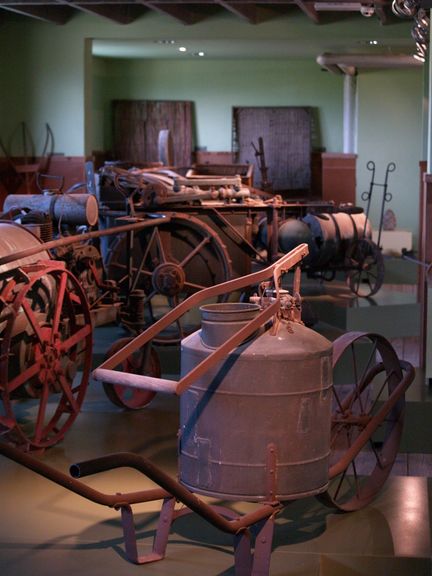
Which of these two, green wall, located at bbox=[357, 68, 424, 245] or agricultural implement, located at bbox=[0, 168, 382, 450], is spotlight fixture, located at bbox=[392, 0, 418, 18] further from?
green wall, located at bbox=[357, 68, 424, 245]

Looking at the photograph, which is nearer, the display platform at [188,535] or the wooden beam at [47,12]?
the display platform at [188,535]

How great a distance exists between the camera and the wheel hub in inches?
303

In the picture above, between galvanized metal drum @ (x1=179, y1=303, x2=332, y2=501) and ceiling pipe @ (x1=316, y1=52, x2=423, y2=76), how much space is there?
11.2 m

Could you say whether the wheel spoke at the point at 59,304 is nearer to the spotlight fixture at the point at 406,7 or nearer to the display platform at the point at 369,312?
the spotlight fixture at the point at 406,7

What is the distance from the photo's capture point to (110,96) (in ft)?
60.1

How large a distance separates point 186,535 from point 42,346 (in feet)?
5.16

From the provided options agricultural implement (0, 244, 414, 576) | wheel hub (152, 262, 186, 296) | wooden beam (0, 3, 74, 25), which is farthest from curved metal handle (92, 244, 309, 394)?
wooden beam (0, 3, 74, 25)

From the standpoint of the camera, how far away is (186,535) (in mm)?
4355

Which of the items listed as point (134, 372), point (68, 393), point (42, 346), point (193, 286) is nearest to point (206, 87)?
point (193, 286)

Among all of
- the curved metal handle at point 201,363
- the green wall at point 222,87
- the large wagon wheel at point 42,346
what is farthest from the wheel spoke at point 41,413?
the green wall at point 222,87

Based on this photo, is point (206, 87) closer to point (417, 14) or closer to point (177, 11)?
point (177, 11)

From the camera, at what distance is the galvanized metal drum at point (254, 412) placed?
152 inches

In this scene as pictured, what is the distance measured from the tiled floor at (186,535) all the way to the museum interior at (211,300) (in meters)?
0.01

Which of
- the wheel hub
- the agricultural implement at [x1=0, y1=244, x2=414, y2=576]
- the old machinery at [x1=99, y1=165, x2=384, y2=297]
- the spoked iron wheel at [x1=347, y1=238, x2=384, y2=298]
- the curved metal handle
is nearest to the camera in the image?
the curved metal handle
